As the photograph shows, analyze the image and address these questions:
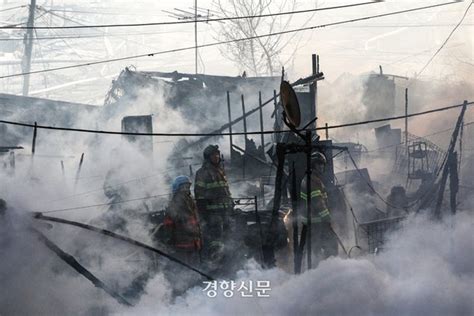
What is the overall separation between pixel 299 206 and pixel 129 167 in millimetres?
8289

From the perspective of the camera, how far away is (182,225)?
11547 millimetres

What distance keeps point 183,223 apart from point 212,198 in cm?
150

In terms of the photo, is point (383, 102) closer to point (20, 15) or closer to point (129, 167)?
point (129, 167)

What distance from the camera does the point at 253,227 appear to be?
43.8 ft

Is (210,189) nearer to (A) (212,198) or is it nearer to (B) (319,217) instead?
(A) (212,198)

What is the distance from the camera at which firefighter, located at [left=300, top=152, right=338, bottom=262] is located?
11.6m

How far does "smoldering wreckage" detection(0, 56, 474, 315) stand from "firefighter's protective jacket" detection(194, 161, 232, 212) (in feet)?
0.07

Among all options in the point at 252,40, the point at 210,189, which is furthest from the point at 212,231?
the point at 252,40

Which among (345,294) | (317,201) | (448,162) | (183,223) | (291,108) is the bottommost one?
(345,294)

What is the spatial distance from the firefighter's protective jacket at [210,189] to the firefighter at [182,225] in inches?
40.9

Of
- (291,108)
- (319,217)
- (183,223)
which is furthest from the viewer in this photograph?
(319,217)

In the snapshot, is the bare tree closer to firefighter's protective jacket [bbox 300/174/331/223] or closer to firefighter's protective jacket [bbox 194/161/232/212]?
firefighter's protective jacket [bbox 194/161/232/212]

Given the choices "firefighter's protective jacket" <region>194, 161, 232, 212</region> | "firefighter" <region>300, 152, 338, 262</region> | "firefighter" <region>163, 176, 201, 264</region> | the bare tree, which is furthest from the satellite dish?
the bare tree

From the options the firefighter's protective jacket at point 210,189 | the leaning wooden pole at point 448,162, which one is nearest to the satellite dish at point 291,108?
the firefighter's protective jacket at point 210,189
